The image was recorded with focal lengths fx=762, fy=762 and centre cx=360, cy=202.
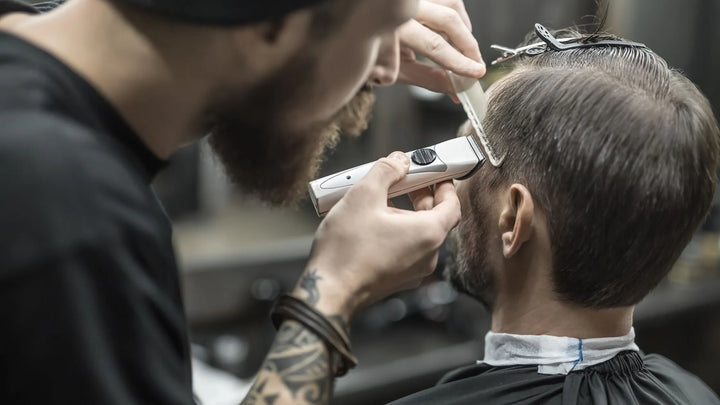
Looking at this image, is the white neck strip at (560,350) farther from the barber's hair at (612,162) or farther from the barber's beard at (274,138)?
the barber's beard at (274,138)

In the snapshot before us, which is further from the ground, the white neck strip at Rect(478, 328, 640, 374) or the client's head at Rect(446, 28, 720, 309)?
the client's head at Rect(446, 28, 720, 309)

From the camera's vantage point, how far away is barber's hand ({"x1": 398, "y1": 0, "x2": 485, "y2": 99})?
155 cm

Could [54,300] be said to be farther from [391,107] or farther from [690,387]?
[391,107]

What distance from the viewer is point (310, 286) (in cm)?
125

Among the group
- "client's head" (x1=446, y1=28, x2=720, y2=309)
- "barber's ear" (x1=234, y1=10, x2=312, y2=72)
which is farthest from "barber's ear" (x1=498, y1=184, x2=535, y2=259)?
"barber's ear" (x1=234, y1=10, x2=312, y2=72)

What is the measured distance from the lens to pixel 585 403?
1.55m

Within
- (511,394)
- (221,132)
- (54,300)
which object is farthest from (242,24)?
(511,394)

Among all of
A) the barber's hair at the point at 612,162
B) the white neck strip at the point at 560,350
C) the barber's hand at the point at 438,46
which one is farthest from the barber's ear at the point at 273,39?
the white neck strip at the point at 560,350

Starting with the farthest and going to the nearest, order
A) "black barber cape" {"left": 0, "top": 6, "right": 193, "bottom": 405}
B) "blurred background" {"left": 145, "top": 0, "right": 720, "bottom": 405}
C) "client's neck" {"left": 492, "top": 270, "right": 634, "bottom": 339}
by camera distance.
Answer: "blurred background" {"left": 145, "top": 0, "right": 720, "bottom": 405}
"client's neck" {"left": 492, "top": 270, "right": 634, "bottom": 339}
"black barber cape" {"left": 0, "top": 6, "right": 193, "bottom": 405}

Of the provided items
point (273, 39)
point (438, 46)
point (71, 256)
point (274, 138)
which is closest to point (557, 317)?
point (438, 46)

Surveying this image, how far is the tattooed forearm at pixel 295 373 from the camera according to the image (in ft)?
3.87

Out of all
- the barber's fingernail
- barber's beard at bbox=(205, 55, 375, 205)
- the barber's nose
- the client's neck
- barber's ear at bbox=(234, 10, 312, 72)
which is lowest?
the client's neck

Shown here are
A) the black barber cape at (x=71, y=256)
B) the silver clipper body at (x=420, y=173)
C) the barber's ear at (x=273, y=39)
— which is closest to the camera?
the black barber cape at (x=71, y=256)

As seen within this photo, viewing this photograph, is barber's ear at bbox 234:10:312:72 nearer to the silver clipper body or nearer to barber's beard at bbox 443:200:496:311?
the silver clipper body
